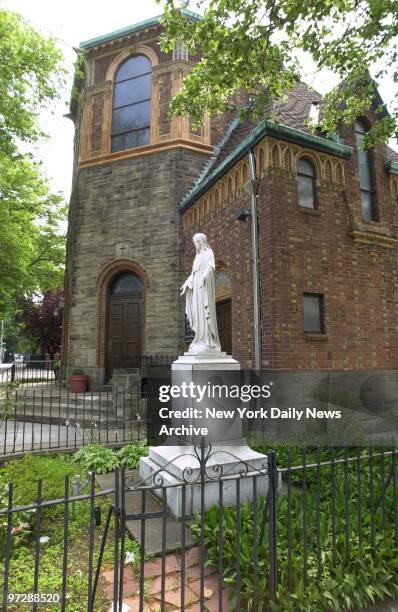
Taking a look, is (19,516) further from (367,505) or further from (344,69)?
(344,69)

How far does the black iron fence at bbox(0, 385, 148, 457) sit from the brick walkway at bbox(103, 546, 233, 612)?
3310 mm

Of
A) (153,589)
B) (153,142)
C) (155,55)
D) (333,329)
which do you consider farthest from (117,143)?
(153,589)

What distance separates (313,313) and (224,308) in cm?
257

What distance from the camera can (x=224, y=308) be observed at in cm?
987

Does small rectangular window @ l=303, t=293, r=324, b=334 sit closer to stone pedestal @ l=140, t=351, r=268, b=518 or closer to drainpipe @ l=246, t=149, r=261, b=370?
drainpipe @ l=246, t=149, r=261, b=370

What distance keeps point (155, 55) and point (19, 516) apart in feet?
48.4

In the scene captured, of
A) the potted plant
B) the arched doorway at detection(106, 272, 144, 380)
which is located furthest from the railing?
the arched doorway at detection(106, 272, 144, 380)

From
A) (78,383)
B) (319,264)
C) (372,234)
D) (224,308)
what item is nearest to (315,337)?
(319,264)

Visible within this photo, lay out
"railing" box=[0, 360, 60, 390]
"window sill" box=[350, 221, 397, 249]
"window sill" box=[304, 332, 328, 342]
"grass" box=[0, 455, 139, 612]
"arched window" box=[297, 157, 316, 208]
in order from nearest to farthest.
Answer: "grass" box=[0, 455, 139, 612], "window sill" box=[304, 332, 328, 342], "arched window" box=[297, 157, 316, 208], "window sill" box=[350, 221, 397, 249], "railing" box=[0, 360, 60, 390]

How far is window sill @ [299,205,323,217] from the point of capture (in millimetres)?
8156

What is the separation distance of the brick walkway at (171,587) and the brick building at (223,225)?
454 centimetres

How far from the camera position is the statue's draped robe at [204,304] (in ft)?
17.0

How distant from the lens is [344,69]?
7.00m

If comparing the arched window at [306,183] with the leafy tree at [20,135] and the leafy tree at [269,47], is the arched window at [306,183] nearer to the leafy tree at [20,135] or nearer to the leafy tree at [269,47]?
the leafy tree at [269,47]
